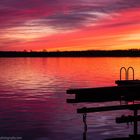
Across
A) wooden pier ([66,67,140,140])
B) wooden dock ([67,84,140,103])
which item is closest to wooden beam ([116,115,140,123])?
wooden pier ([66,67,140,140])

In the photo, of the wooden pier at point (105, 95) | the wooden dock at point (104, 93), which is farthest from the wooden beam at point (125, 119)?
the wooden dock at point (104, 93)

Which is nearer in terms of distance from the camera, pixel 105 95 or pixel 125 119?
pixel 105 95

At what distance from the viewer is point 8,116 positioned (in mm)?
26797

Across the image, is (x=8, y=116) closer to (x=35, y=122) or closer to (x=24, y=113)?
(x=24, y=113)

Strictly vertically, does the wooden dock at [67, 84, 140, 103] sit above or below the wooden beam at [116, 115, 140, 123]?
above

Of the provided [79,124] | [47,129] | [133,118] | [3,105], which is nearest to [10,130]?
[47,129]

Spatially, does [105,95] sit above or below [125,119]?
above

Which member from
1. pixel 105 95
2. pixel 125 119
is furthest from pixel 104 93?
pixel 125 119

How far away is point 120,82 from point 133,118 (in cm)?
575

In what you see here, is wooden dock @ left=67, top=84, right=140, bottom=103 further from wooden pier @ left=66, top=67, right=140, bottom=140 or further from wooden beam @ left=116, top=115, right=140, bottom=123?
wooden beam @ left=116, top=115, right=140, bottom=123

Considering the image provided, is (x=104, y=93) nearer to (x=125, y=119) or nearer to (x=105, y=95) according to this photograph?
(x=105, y=95)

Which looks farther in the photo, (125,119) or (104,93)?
(125,119)

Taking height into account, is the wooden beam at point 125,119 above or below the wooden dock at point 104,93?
below

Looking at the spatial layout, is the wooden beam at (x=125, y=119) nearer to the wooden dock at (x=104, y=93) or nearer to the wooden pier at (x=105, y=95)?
the wooden pier at (x=105, y=95)
